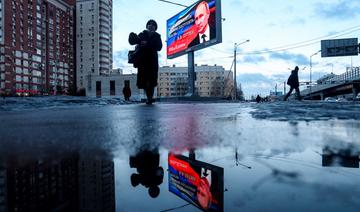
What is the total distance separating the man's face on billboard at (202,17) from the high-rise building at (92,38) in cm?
6411

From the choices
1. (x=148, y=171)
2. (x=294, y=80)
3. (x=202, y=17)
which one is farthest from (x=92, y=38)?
(x=148, y=171)

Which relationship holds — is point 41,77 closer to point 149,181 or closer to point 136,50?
point 136,50

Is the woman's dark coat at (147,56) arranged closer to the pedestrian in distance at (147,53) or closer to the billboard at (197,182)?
the pedestrian in distance at (147,53)

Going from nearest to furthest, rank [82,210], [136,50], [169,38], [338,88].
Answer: [82,210]
[136,50]
[169,38]
[338,88]

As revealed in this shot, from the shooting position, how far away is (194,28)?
73.5 ft

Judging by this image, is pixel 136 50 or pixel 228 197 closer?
pixel 228 197

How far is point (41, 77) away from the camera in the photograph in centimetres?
7462

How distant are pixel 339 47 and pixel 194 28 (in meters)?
25.1

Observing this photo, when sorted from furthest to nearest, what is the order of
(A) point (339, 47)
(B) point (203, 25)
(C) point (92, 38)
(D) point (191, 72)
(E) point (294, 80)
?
(C) point (92, 38)
(A) point (339, 47)
(D) point (191, 72)
(B) point (203, 25)
(E) point (294, 80)

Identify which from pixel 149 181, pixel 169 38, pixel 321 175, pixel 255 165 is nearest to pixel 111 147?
pixel 149 181

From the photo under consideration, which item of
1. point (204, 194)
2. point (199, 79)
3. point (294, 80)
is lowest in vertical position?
point (204, 194)

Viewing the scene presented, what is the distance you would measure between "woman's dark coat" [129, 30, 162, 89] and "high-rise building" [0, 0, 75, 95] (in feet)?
223

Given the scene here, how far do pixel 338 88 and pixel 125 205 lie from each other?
77409mm

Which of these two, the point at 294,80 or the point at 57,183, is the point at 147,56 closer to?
the point at 57,183
